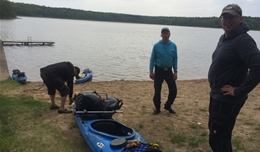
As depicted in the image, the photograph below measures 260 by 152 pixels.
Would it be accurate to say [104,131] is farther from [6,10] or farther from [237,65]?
[6,10]

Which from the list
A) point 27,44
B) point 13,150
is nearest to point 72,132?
point 13,150

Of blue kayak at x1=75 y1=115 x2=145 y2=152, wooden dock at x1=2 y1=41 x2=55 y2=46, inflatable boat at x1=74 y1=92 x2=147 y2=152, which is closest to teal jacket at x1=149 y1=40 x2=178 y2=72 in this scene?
inflatable boat at x1=74 y1=92 x2=147 y2=152

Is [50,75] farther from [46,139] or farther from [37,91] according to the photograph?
[37,91]

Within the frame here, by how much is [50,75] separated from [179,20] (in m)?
128

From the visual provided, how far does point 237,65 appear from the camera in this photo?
335cm

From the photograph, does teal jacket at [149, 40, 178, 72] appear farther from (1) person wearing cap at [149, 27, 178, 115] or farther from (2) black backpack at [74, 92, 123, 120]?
(2) black backpack at [74, 92, 123, 120]

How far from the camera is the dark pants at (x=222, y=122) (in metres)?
3.46

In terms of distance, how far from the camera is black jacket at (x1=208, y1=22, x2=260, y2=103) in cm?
317

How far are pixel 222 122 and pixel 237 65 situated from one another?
2.65ft

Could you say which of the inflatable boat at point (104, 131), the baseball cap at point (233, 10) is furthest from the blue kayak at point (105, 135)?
the baseball cap at point (233, 10)

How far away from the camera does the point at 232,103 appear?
3.44 m

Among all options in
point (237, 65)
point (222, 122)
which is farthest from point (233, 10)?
point (222, 122)

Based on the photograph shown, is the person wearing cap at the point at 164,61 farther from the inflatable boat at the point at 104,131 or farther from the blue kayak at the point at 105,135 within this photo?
the blue kayak at the point at 105,135

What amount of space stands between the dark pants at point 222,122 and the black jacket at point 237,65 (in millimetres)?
98
